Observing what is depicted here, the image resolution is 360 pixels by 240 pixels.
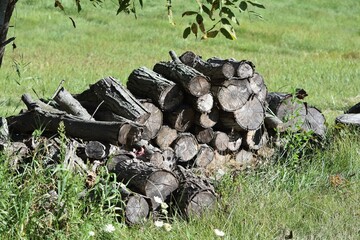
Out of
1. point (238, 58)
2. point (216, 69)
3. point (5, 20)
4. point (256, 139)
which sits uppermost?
point (5, 20)

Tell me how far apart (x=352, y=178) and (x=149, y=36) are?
16209 millimetres

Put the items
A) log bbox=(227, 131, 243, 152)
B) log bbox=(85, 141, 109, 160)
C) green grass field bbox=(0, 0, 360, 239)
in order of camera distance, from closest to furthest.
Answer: green grass field bbox=(0, 0, 360, 239), log bbox=(85, 141, 109, 160), log bbox=(227, 131, 243, 152)

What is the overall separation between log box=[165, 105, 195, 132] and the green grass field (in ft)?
3.10

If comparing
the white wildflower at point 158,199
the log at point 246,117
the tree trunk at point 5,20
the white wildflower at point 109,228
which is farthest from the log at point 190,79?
the white wildflower at point 109,228

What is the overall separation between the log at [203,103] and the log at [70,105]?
40.7 inches

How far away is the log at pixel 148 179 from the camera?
253 inches

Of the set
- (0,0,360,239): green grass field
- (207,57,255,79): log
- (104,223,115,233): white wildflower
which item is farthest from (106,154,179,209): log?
(207,57,255,79): log

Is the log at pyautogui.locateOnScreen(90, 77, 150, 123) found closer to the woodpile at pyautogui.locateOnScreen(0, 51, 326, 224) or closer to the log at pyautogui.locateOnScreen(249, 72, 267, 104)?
the woodpile at pyautogui.locateOnScreen(0, 51, 326, 224)

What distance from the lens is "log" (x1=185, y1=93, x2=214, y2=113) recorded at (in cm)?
778

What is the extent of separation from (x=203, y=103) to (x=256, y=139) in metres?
0.91

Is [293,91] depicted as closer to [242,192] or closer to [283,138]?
[283,138]

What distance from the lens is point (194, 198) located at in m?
6.26

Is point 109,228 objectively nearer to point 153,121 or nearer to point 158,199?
point 158,199

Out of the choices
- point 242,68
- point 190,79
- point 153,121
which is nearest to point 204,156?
point 153,121
